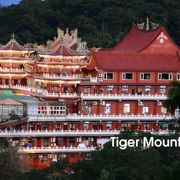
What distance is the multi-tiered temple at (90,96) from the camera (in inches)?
1693

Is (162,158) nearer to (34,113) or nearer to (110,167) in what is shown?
(110,167)

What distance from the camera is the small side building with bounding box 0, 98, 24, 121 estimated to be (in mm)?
44250

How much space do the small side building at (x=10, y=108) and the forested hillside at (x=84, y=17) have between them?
99.6 ft

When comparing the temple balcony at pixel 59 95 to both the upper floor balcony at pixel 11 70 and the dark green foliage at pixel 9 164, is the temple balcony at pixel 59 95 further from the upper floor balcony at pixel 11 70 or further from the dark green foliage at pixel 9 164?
the dark green foliage at pixel 9 164

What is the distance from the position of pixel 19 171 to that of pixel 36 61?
16067mm

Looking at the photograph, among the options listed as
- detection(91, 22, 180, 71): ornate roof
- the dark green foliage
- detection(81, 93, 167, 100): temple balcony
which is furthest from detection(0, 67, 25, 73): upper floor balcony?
the dark green foliage

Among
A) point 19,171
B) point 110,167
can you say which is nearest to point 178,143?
point 110,167

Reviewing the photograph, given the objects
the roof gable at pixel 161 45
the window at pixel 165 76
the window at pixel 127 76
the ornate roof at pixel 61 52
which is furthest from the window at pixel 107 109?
the roof gable at pixel 161 45

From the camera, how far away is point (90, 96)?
45531 millimetres

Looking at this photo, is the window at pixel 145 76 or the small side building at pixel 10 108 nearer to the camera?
the small side building at pixel 10 108

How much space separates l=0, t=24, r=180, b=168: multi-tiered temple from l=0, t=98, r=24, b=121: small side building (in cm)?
49

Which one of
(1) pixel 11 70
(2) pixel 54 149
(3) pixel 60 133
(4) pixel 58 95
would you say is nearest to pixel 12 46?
(1) pixel 11 70

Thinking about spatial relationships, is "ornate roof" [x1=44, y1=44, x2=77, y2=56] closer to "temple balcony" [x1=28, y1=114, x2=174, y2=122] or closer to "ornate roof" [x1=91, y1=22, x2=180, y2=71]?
"ornate roof" [x1=91, y1=22, x2=180, y2=71]

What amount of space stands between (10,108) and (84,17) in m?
38.2
